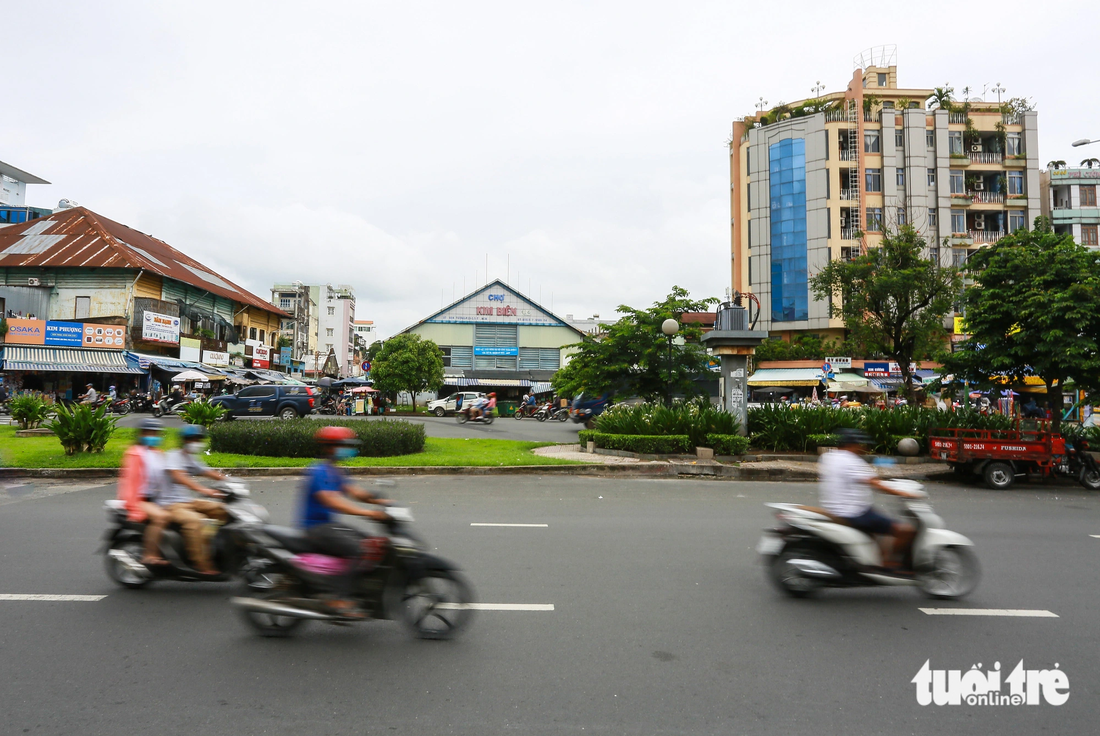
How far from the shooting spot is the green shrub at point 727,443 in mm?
15555

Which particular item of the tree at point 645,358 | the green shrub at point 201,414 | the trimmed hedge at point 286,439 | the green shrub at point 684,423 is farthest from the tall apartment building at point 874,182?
the green shrub at point 201,414

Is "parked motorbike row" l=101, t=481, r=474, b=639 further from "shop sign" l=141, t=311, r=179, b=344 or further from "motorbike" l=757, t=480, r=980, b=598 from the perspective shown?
"shop sign" l=141, t=311, r=179, b=344

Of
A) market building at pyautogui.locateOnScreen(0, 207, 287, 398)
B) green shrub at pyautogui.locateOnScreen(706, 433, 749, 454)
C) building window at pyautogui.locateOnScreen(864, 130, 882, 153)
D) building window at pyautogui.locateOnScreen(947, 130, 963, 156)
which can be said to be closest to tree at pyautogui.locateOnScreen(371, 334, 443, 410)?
market building at pyautogui.locateOnScreen(0, 207, 287, 398)

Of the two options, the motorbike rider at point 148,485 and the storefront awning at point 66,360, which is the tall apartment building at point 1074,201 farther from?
the storefront awning at point 66,360

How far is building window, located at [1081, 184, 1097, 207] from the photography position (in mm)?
45406

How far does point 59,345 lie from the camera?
1284 inches

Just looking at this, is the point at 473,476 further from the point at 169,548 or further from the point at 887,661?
the point at 887,661

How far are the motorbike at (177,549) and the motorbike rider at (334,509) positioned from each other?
88 centimetres

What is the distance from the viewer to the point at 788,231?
1806 inches

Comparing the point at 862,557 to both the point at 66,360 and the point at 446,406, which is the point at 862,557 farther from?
the point at 66,360

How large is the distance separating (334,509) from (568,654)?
183cm

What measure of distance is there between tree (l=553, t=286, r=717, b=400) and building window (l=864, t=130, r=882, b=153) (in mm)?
33754

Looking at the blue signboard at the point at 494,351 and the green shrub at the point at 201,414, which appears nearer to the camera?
the green shrub at the point at 201,414

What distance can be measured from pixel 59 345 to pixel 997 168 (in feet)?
192
